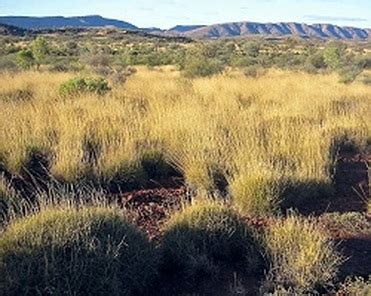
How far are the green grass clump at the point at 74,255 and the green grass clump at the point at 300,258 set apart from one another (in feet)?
3.81

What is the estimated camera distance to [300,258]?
551 cm

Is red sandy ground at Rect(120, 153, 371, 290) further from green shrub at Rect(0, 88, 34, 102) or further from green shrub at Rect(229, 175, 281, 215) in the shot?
green shrub at Rect(0, 88, 34, 102)

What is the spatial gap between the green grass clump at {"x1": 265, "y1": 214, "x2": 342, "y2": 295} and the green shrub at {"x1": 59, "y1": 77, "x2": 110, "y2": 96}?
990 centimetres

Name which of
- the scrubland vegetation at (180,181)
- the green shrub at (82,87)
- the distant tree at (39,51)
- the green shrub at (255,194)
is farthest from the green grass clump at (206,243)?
the distant tree at (39,51)

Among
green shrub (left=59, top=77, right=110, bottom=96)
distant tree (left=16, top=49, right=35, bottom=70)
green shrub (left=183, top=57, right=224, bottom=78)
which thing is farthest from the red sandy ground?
distant tree (left=16, top=49, right=35, bottom=70)

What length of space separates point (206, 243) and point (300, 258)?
0.96 m

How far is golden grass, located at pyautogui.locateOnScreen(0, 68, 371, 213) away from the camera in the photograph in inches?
330

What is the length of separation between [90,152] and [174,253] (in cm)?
411

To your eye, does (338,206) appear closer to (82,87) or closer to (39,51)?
(82,87)

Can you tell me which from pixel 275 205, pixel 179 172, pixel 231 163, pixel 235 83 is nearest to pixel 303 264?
pixel 275 205

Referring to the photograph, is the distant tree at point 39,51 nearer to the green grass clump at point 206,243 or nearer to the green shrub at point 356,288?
the green grass clump at point 206,243

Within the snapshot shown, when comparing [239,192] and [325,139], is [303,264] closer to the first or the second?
[239,192]

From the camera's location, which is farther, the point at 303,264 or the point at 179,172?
the point at 179,172

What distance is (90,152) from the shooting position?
9.62 meters
